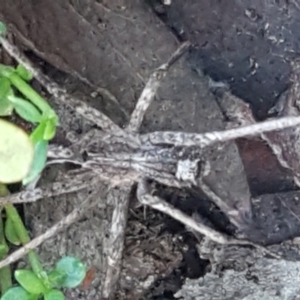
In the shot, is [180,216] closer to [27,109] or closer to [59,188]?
[59,188]

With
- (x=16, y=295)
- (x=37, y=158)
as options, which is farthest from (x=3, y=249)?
(x=37, y=158)

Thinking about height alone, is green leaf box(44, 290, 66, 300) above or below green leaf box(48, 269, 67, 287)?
below

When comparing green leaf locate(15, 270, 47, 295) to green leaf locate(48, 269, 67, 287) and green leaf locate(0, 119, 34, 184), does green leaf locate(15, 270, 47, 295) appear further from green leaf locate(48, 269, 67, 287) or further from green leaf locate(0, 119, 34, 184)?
green leaf locate(0, 119, 34, 184)

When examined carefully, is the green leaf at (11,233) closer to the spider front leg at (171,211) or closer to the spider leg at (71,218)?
the spider leg at (71,218)

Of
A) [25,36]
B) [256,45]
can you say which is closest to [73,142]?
[25,36]

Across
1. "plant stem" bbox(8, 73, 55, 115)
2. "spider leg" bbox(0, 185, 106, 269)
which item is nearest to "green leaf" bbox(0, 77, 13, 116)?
"plant stem" bbox(8, 73, 55, 115)

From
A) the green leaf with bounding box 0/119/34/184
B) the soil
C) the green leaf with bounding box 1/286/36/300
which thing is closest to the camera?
the green leaf with bounding box 0/119/34/184
